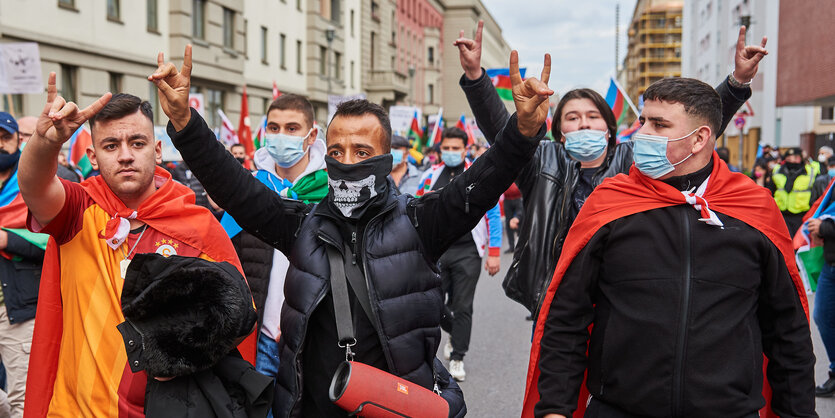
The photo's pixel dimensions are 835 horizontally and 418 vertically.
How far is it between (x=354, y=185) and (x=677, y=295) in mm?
1217

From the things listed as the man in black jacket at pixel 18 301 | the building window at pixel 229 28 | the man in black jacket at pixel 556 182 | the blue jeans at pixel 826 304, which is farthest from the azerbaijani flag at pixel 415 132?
the man in black jacket at pixel 556 182

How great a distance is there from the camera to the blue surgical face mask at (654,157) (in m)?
2.92

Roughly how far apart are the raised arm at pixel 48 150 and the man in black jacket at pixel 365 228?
34 cm

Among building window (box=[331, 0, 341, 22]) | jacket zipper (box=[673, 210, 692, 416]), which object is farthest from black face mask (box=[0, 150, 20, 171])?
building window (box=[331, 0, 341, 22])

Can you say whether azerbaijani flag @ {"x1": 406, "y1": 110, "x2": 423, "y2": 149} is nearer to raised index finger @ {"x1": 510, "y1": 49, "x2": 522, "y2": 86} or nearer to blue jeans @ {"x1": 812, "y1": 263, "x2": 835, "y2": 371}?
blue jeans @ {"x1": 812, "y1": 263, "x2": 835, "y2": 371}

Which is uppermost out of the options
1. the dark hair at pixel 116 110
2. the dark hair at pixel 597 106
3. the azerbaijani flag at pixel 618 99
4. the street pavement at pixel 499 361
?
the azerbaijani flag at pixel 618 99

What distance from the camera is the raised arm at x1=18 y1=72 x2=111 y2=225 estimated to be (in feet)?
9.33

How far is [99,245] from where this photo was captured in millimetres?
3191

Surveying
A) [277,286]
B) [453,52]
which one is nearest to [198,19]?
[277,286]

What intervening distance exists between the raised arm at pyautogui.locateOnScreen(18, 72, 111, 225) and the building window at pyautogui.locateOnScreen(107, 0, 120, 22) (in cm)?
1846

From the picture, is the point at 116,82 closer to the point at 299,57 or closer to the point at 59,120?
the point at 299,57

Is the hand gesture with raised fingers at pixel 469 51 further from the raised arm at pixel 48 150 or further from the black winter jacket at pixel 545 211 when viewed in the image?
the raised arm at pixel 48 150

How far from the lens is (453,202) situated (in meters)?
2.91

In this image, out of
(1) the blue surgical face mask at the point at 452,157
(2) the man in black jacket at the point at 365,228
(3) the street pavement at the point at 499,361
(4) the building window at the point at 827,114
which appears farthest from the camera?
(4) the building window at the point at 827,114
